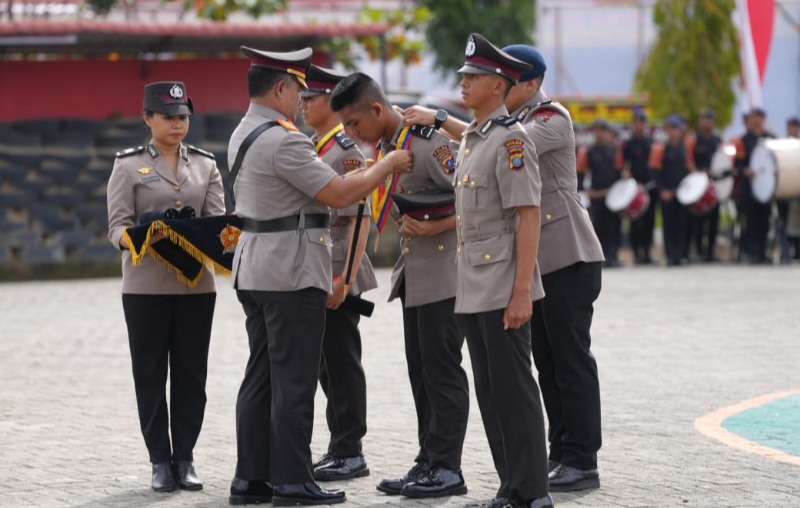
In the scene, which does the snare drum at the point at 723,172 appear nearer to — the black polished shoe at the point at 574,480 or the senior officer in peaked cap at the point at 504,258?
the black polished shoe at the point at 574,480

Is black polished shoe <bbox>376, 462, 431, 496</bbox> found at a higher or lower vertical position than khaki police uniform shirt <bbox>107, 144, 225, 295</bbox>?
lower

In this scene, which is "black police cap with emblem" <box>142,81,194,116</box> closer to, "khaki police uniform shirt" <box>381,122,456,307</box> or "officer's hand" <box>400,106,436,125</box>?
"khaki police uniform shirt" <box>381,122,456,307</box>

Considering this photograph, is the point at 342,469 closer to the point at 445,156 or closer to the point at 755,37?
the point at 445,156

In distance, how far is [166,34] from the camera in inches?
700

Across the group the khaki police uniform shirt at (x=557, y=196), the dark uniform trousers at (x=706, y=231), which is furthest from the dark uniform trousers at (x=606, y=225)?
the khaki police uniform shirt at (x=557, y=196)

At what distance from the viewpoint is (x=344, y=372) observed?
24.2 ft

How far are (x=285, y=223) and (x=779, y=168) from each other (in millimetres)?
13585

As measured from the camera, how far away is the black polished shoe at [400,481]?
6.65m

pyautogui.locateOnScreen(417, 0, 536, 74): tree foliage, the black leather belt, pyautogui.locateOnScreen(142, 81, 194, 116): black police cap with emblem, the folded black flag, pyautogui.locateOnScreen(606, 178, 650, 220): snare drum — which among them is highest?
pyautogui.locateOnScreen(417, 0, 536, 74): tree foliage

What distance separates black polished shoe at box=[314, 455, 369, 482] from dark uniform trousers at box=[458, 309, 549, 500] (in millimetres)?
1186

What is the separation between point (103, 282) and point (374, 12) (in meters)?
5.86

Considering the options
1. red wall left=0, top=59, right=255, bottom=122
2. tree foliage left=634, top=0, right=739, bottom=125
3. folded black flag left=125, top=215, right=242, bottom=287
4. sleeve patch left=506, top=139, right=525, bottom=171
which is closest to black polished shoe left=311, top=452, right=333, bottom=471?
folded black flag left=125, top=215, right=242, bottom=287

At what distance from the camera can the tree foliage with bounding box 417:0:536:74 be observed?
3416 cm

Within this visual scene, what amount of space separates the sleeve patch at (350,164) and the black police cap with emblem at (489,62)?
1.18 m
